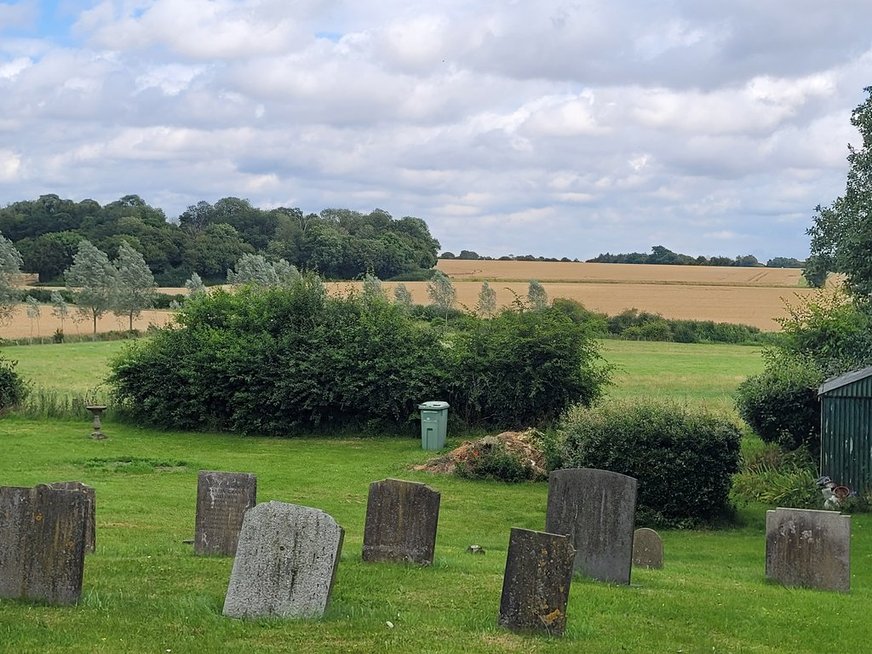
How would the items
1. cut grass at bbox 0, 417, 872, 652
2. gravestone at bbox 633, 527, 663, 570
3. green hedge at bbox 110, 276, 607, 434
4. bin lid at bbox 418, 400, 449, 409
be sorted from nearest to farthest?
1. cut grass at bbox 0, 417, 872, 652
2. gravestone at bbox 633, 527, 663, 570
3. bin lid at bbox 418, 400, 449, 409
4. green hedge at bbox 110, 276, 607, 434

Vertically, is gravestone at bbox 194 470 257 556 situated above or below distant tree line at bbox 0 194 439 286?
below

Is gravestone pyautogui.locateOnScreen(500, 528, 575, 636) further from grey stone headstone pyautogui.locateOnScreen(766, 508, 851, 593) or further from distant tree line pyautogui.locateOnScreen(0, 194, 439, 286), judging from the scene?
distant tree line pyautogui.locateOnScreen(0, 194, 439, 286)

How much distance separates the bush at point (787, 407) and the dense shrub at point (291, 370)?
10174mm

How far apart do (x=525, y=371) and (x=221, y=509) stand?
746 inches

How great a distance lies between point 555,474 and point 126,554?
17.2 ft

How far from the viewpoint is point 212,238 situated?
110 meters

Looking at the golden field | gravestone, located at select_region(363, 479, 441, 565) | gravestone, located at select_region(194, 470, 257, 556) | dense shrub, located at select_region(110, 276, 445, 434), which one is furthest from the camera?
the golden field

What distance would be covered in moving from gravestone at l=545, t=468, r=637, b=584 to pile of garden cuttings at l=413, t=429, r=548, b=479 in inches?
485

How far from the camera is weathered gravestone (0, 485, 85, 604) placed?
9367 millimetres

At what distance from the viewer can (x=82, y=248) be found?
8706 cm

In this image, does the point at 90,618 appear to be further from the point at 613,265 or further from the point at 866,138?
the point at 613,265

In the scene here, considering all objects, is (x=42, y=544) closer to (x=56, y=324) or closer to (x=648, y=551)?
(x=648, y=551)

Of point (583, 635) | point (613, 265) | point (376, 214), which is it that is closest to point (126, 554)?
point (583, 635)

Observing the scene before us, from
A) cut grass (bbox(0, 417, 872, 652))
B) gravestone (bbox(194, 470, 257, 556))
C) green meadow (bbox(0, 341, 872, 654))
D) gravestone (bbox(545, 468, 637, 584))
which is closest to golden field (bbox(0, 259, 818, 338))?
green meadow (bbox(0, 341, 872, 654))
